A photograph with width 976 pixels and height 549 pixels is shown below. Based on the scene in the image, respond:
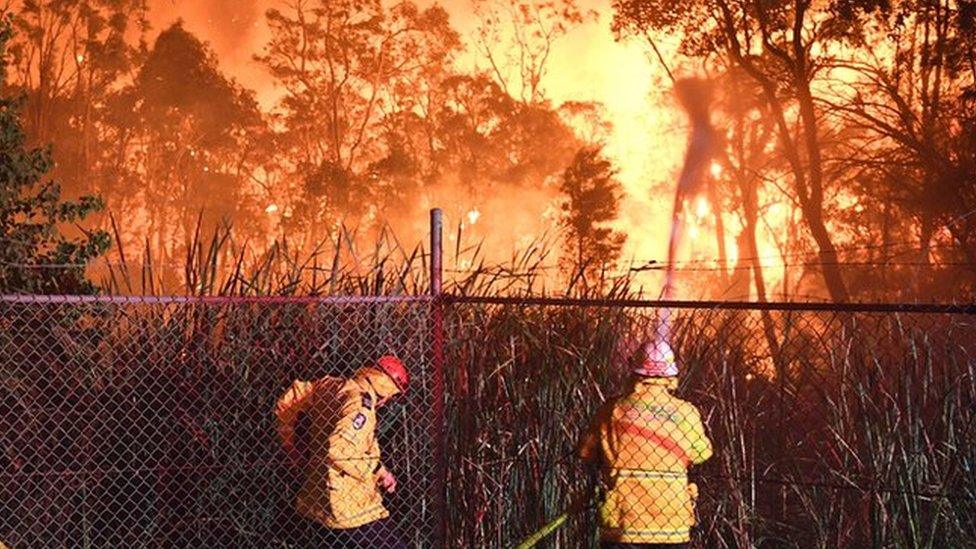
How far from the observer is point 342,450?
22.8 ft

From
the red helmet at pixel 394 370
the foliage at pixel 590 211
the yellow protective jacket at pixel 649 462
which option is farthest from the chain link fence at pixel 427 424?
the foliage at pixel 590 211

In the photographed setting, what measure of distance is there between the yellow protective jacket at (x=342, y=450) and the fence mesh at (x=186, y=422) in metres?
0.72

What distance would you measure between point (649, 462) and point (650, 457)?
2cm

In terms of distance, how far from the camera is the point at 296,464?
24.8 feet

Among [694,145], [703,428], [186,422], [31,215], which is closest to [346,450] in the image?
[186,422]

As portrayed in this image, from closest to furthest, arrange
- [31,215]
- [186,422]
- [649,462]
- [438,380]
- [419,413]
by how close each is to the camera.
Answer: [649,462] < [438,380] < [419,413] < [186,422] < [31,215]

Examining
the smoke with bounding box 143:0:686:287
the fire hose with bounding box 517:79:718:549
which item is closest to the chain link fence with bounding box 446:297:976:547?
the fire hose with bounding box 517:79:718:549

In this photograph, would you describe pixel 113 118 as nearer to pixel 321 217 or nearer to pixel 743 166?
pixel 321 217

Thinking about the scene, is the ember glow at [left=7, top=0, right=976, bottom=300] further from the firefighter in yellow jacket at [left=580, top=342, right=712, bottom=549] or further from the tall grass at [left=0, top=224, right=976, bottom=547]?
the firefighter in yellow jacket at [left=580, top=342, right=712, bottom=549]

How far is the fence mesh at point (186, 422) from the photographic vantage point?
26.0ft

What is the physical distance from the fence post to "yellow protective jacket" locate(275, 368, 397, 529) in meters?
0.24

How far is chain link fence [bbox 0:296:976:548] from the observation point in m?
7.40

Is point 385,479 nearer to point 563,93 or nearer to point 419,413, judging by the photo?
point 419,413

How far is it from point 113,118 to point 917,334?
143 feet
